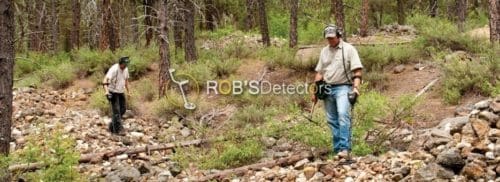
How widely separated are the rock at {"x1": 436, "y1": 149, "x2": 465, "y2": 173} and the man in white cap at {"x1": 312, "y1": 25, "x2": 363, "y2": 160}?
136 centimetres

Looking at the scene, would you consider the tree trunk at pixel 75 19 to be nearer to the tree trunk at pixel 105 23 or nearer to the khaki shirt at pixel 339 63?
the tree trunk at pixel 105 23

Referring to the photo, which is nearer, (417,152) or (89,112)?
(417,152)

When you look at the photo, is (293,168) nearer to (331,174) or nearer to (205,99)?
(331,174)

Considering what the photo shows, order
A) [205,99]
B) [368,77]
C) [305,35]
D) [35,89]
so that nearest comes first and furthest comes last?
[368,77], [205,99], [35,89], [305,35]

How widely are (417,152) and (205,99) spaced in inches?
296

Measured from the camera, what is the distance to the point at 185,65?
1523cm

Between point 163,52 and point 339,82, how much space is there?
23.2 ft

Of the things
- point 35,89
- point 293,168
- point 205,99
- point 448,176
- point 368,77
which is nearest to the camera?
point 448,176

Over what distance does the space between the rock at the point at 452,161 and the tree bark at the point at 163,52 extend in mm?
8525

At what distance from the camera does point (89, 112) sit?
40.6 feet

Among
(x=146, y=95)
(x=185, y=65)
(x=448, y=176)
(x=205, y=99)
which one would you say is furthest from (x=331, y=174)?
(x=185, y=65)

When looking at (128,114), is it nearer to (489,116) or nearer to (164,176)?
(164,176)

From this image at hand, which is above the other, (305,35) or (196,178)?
(305,35)

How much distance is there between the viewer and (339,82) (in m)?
7.12
